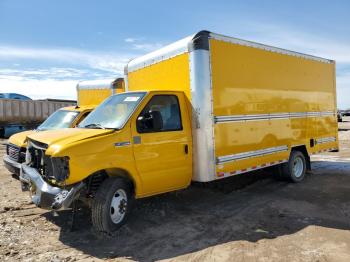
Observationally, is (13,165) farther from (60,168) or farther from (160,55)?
(160,55)

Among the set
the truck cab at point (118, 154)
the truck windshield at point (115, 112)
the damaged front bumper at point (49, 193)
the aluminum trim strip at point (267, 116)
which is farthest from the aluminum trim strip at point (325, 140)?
the damaged front bumper at point (49, 193)

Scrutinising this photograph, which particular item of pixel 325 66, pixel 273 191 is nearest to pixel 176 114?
pixel 273 191

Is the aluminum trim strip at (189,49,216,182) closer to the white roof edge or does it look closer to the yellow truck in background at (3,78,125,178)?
the white roof edge

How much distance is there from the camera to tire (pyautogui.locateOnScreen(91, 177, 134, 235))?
221 inches

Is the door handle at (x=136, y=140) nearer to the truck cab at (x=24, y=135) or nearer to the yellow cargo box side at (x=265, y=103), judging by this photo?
the yellow cargo box side at (x=265, y=103)

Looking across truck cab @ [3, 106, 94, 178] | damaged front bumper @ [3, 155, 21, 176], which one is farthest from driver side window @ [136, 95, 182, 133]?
damaged front bumper @ [3, 155, 21, 176]

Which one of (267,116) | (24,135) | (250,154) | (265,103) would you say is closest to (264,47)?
(265,103)

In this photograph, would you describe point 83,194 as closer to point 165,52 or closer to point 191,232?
point 191,232

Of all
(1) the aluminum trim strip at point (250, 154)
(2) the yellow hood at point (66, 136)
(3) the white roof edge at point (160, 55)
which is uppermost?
(3) the white roof edge at point (160, 55)

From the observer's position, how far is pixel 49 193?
17.9ft

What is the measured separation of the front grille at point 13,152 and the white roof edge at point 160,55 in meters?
3.18

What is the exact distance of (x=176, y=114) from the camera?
6.65 meters

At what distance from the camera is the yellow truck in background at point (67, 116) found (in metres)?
8.78

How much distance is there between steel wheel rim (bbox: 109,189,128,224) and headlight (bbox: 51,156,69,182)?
0.84 metres
